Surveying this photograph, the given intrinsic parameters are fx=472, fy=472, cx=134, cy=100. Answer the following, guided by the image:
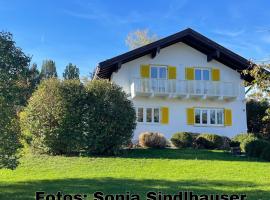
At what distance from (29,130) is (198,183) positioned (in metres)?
12.4

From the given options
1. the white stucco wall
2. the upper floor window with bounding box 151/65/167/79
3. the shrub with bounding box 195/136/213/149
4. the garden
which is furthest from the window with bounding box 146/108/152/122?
the shrub with bounding box 195/136/213/149

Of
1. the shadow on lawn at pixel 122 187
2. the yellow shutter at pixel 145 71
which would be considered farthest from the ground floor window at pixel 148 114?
the shadow on lawn at pixel 122 187

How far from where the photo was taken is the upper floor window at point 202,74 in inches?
1356

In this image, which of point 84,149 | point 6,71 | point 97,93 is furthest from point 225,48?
point 6,71

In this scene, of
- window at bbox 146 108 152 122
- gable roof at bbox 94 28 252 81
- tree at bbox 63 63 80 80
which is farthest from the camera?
tree at bbox 63 63 80 80

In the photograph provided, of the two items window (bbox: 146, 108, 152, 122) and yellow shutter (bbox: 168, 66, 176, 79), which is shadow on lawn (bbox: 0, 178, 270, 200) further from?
yellow shutter (bbox: 168, 66, 176, 79)

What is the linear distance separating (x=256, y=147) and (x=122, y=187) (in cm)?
1234

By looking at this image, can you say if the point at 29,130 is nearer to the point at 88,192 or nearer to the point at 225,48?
the point at 88,192

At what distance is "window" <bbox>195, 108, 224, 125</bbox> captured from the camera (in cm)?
3378

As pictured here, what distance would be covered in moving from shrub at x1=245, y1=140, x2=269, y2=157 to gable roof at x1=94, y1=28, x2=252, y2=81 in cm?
859

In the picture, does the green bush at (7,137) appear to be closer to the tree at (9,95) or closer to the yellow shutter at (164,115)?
the tree at (9,95)

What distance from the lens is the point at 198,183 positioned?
15305mm

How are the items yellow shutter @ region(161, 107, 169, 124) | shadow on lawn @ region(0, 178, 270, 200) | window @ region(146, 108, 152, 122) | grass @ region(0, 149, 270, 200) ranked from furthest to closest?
yellow shutter @ region(161, 107, 169, 124) → window @ region(146, 108, 152, 122) → grass @ region(0, 149, 270, 200) → shadow on lawn @ region(0, 178, 270, 200)

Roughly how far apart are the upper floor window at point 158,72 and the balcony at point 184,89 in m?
1.07
